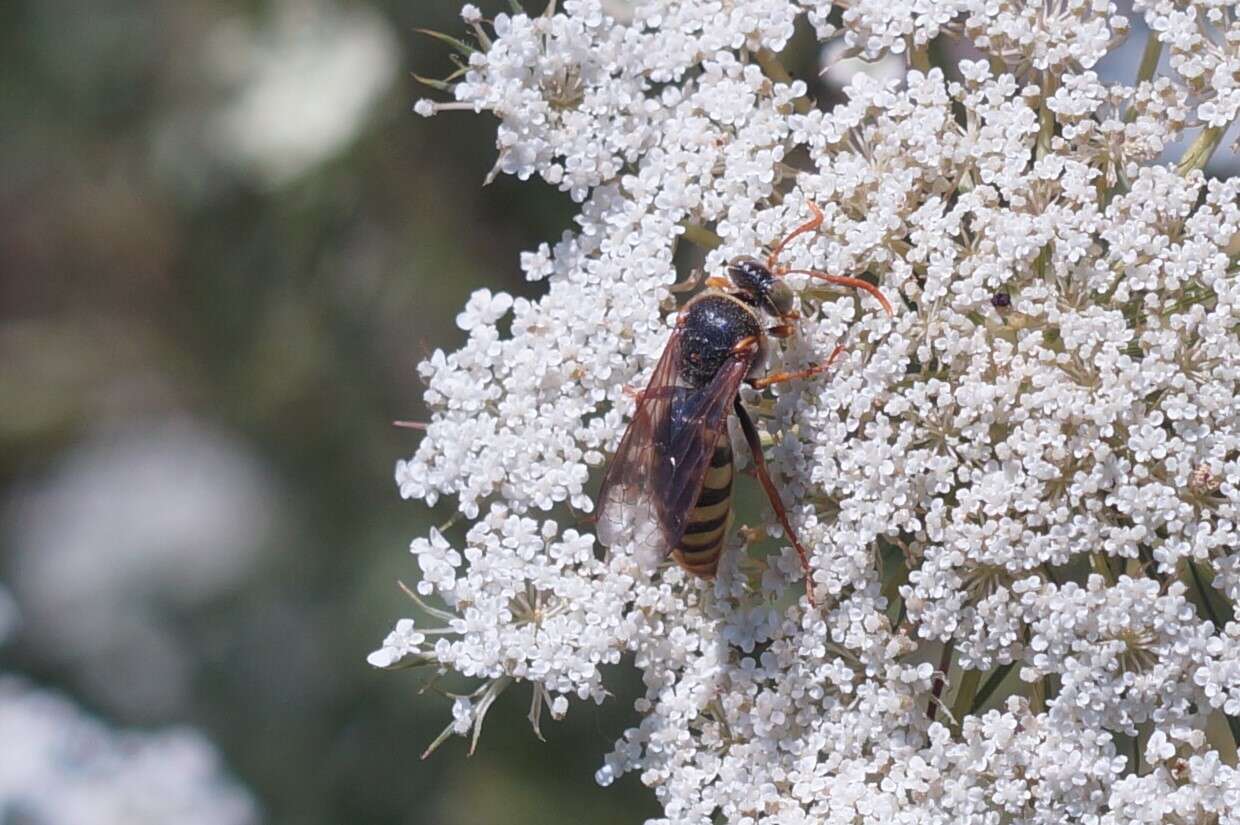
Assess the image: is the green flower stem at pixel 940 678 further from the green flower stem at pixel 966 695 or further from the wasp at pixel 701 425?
the wasp at pixel 701 425

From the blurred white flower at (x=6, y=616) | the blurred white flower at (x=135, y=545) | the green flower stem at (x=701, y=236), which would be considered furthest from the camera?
the blurred white flower at (x=135, y=545)

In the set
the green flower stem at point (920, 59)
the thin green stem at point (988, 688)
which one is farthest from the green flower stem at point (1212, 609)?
the green flower stem at point (920, 59)

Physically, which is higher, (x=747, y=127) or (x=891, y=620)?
(x=747, y=127)

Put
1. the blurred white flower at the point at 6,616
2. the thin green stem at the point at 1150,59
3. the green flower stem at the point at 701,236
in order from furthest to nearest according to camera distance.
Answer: the blurred white flower at the point at 6,616
the green flower stem at the point at 701,236
the thin green stem at the point at 1150,59

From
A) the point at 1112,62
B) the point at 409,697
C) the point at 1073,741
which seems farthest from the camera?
the point at 409,697

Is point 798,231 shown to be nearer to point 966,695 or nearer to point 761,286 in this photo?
point 761,286

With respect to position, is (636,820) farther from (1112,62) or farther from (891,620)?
(1112,62)

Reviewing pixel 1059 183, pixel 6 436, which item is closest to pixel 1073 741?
pixel 1059 183

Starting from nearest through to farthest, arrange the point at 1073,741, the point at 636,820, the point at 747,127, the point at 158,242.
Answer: the point at 1073,741 → the point at 747,127 → the point at 636,820 → the point at 158,242
